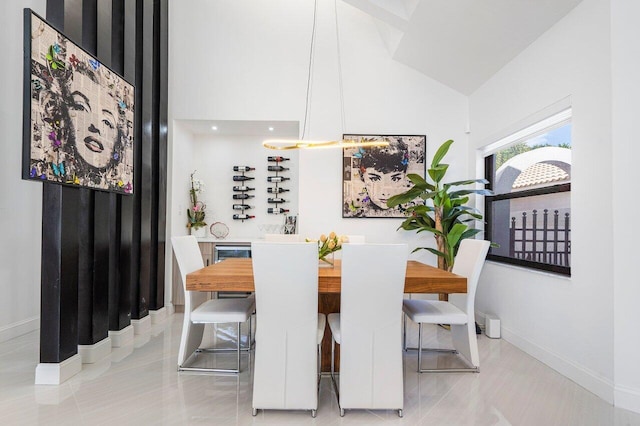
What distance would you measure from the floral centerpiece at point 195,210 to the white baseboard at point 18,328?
1.98 metres

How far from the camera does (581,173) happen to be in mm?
2805

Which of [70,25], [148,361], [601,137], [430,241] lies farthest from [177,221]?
[601,137]

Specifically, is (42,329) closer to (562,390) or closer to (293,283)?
(293,283)

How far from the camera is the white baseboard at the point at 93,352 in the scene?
313 centimetres

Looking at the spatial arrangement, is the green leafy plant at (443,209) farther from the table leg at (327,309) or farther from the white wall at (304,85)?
the table leg at (327,309)

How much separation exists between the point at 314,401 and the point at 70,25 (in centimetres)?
304

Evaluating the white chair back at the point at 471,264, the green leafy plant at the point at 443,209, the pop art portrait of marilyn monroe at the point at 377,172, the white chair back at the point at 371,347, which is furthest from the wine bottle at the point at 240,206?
the white chair back at the point at 371,347

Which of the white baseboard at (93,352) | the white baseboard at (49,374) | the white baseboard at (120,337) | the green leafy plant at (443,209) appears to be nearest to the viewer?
the white baseboard at (49,374)

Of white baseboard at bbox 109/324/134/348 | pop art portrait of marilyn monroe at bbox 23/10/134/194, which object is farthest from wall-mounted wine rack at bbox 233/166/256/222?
white baseboard at bbox 109/324/134/348

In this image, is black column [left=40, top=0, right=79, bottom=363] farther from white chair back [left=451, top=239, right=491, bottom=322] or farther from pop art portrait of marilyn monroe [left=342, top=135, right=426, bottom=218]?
pop art portrait of marilyn monroe [left=342, top=135, right=426, bottom=218]

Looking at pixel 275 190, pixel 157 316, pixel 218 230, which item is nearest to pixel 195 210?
pixel 218 230

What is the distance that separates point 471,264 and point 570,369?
38.9 inches

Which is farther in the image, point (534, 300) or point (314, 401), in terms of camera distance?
point (534, 300)

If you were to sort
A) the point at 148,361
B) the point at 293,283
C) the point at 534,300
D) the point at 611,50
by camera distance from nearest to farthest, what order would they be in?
1. the point at 293,283
2. the point at 611,50
3. the point at 148,361
4. the point at 534,300
